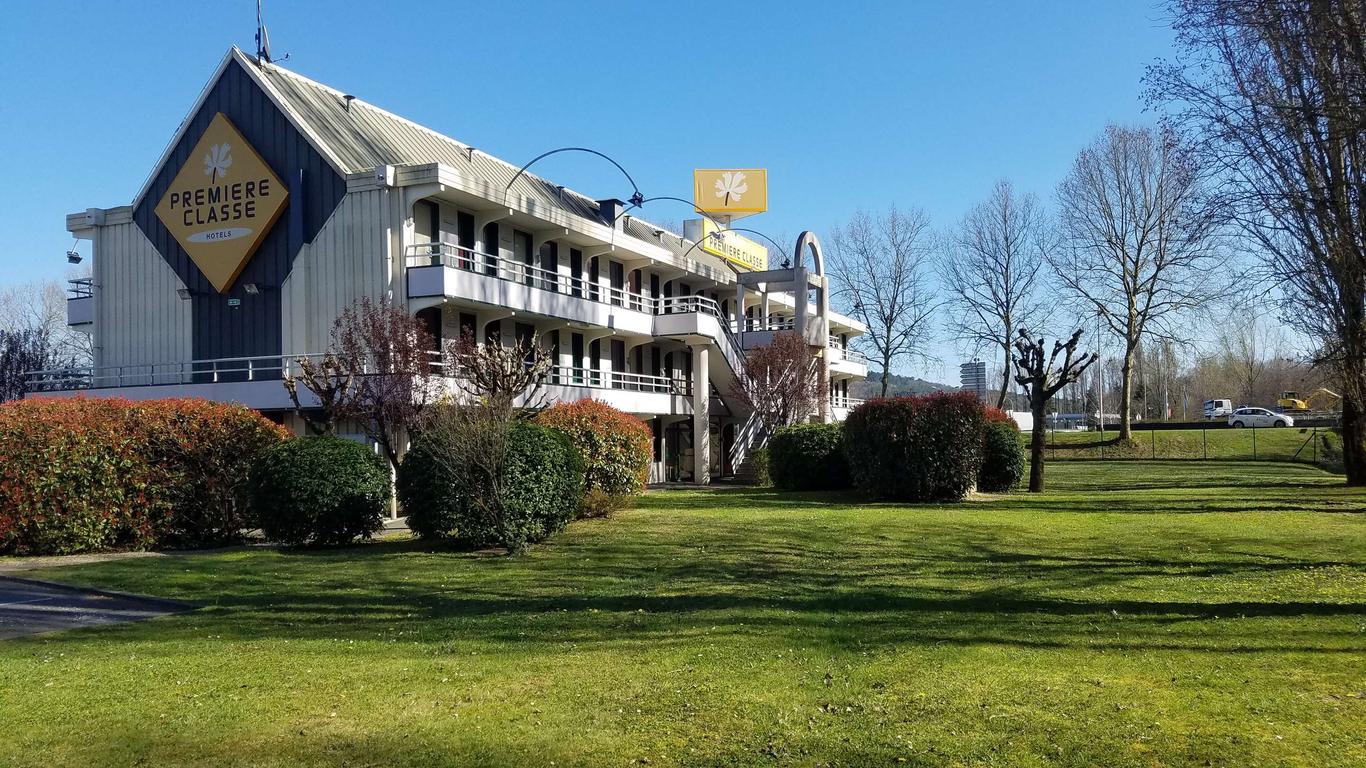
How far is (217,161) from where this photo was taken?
101 feet

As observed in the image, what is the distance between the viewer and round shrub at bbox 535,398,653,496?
21.3 m

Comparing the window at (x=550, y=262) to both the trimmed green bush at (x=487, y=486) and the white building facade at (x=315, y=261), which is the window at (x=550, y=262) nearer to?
the white building facade at (x=315, y=261)

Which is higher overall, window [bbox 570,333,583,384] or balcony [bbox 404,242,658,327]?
balcony [bbox 404,242,658,327]

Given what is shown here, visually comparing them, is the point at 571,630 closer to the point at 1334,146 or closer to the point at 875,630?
the point at 875,630

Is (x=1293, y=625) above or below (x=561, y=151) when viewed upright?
below

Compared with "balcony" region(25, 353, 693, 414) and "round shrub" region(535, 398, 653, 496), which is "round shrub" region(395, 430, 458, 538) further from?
"balcony" region(25, 353, 693, 414)

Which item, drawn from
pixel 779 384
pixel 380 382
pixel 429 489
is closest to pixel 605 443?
pixel 380 382

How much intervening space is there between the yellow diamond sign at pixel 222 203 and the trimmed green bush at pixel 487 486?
16793 mm

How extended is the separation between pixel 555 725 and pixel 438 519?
968 cm

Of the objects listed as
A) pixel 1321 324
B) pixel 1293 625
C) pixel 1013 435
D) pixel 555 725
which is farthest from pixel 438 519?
pixel 1321 324

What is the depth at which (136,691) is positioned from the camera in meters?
7.32

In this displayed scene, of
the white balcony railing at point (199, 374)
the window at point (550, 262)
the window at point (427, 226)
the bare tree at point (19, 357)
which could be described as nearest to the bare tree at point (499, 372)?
the white balcony railing at point (199, 374)

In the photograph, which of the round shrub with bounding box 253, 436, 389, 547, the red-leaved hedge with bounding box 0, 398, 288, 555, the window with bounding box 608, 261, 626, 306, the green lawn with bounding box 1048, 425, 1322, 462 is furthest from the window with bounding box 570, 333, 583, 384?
the green lawn with bounding box 1048, 425, 1322, 462

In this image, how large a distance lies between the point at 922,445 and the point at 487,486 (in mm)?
12745
